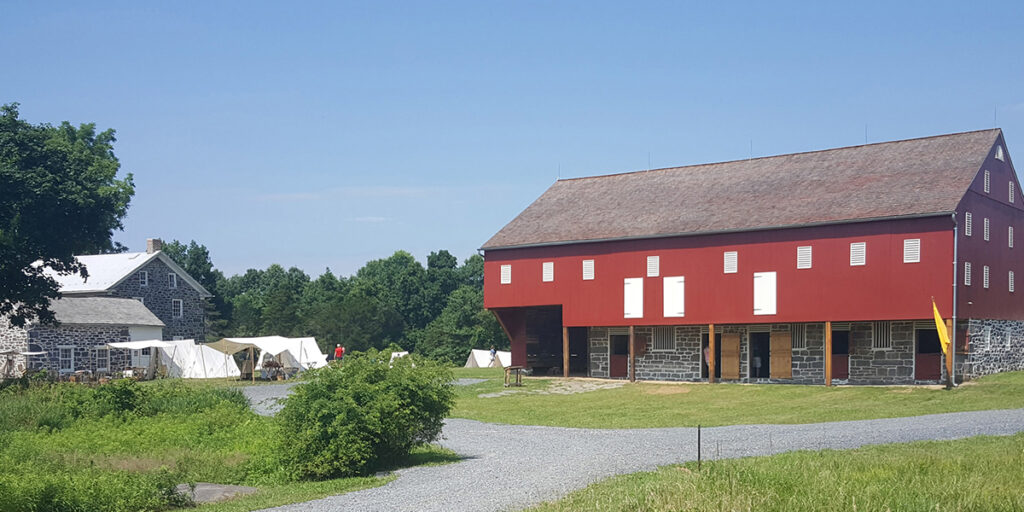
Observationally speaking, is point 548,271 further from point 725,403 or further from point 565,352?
point 725,403

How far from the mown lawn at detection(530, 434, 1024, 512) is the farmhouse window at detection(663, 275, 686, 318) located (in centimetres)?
2371

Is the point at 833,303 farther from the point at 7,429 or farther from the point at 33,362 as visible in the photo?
the point at 33,362

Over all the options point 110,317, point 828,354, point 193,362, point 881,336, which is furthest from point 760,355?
point 110,317

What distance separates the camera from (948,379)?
32.6 m

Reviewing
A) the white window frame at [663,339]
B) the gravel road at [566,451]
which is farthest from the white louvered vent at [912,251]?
→ the white window frame at [663,339]

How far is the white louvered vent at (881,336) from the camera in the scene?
36.0m

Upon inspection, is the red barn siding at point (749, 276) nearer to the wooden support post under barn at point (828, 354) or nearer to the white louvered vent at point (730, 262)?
the white louvered vent at point (730, 262)

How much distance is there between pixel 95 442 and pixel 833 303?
957 inches

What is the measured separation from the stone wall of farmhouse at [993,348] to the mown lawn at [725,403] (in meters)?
0.92

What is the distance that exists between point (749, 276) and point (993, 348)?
8.78 metres

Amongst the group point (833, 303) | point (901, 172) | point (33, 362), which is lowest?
point (33, 362)

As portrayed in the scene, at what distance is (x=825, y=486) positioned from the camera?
40.4 ft

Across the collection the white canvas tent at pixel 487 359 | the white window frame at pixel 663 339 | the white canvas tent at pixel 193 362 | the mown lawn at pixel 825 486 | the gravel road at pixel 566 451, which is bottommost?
the white canvas tent at pixel 487 359

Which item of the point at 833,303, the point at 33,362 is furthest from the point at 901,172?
the point at 33,362
